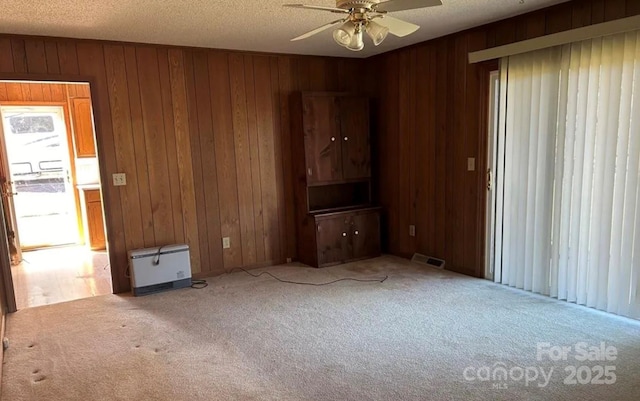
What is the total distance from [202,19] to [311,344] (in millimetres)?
2581

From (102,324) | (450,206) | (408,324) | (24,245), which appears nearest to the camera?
(408,324)

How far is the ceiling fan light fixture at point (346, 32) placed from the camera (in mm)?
2418

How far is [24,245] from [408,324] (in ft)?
19.1

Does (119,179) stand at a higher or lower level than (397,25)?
lower

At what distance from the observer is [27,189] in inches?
257

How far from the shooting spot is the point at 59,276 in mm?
4945

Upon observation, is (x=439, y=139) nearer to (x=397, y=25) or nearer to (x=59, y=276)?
(x=397, y=25)

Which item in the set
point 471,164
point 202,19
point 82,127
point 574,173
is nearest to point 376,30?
point 202,19

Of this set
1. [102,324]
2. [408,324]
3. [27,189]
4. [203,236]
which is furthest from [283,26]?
[27,189]

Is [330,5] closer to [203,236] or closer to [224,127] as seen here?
[224,127]

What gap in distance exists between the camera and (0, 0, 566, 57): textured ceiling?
9.97 ft

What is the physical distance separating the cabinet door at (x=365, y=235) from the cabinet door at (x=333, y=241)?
10 cm

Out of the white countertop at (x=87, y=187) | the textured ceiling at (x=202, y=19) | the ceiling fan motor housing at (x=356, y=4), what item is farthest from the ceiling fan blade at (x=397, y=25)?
the white countertop at (x=87, y=187)

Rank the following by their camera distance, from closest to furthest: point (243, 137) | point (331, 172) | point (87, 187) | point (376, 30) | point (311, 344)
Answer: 1. point (376, 30)
2. point (311, 344)
3. point (243, 137)
4. point (331, 172)
5. point (87, 187)
